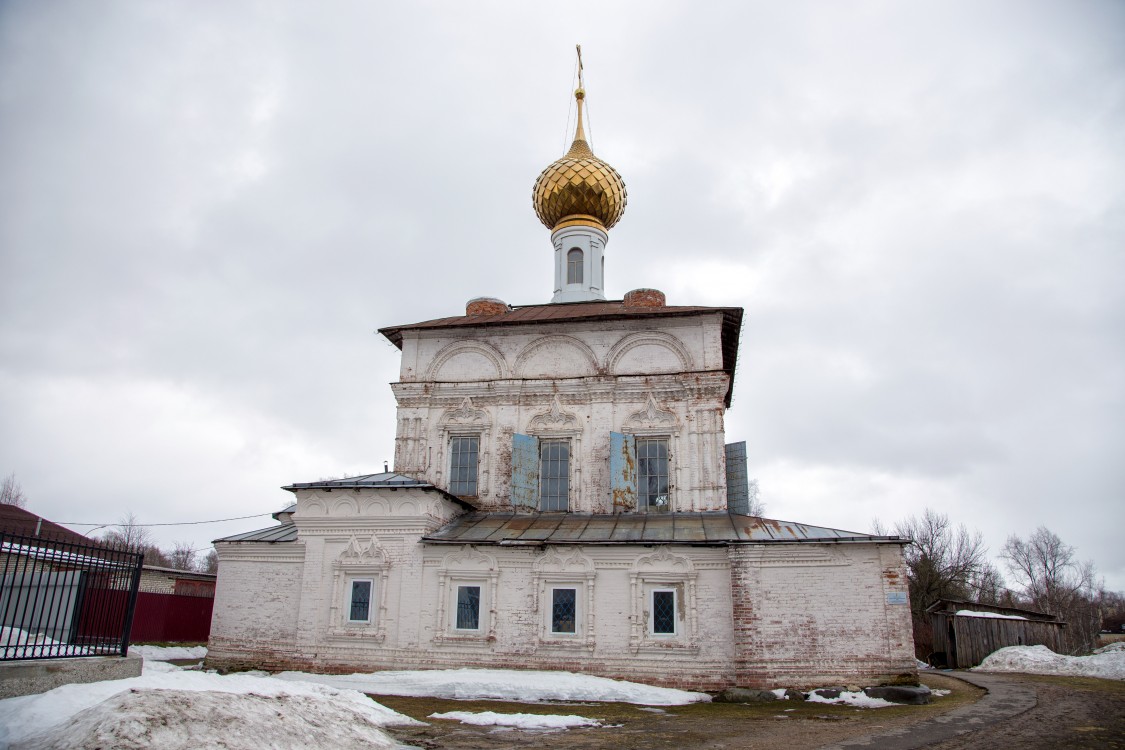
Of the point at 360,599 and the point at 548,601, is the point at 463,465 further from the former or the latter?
the point at 548,601

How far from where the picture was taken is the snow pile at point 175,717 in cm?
605

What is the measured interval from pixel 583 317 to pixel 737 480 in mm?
4887

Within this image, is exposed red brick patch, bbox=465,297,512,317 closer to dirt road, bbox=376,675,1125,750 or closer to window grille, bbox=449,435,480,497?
window grille, bbox=449,435,480,497

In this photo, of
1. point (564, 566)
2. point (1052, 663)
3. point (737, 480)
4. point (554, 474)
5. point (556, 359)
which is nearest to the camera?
point (564, 566)

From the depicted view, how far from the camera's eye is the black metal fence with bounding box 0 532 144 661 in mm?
8367

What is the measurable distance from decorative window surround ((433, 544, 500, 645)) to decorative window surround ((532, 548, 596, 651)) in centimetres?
→ 87

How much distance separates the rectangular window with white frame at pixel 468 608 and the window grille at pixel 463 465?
2743mm

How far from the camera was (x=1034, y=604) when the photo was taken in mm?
44156

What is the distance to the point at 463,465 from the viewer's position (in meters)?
16.9

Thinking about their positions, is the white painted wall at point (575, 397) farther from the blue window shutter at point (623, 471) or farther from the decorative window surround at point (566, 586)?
the decorative window surround at point (566, 586)

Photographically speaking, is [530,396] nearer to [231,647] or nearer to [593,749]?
[231,647]

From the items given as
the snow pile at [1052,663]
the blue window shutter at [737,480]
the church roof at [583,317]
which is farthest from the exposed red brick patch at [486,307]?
the snow pile at [1052,663]

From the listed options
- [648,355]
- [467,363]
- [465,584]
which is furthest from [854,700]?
[467,363]

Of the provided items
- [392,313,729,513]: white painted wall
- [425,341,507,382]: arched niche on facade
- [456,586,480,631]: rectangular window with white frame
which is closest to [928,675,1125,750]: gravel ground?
[392,313,729,513]: white painted wall
